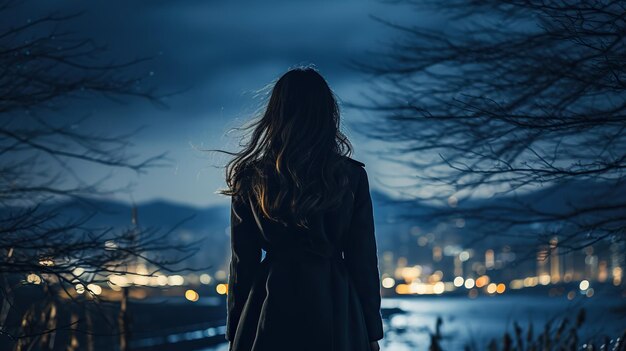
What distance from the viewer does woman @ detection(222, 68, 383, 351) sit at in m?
3.91

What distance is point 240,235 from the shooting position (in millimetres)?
4027

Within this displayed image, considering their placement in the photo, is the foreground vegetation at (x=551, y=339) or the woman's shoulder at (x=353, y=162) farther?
the foreground vegetation at (x=551, y=339)

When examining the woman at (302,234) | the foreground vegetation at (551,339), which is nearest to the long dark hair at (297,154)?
the woman at (302,234)

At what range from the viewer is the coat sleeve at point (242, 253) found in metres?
4.02

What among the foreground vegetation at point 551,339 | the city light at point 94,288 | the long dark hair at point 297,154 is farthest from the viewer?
the foreground vegetation at point 551,339

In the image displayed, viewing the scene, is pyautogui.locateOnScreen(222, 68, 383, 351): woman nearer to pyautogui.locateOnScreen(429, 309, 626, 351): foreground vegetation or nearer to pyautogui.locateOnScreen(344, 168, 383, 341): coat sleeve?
pyautogui.locateOnScreen(344, 168, 383, 341): coat sleeve

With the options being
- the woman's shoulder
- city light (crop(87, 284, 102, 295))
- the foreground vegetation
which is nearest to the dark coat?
the woman's shoulder

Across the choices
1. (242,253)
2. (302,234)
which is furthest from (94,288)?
(302,234)

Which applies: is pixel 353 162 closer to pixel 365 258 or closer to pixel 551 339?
pixel 365 258

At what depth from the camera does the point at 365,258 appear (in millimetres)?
3984

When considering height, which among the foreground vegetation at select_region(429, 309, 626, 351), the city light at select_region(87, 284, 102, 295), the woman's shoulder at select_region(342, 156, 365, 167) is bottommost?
the foreground vegetation at select_region(429, 309, 626, 351)

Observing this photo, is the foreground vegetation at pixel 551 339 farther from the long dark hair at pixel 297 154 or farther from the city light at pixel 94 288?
the long dark hair at pixel 297 154

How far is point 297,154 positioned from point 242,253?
50 cm

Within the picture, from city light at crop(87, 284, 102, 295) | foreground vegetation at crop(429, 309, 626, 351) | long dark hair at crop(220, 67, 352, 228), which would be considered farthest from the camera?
foreground vegetation at crop(429, 309, 626, 351)
